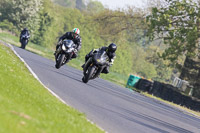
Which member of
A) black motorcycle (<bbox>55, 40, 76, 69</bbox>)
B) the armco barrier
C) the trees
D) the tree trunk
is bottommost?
the armco barrier

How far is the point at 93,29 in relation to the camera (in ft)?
263

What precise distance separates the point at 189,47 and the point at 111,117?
93.4 ft

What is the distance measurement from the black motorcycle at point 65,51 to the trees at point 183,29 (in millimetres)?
20248

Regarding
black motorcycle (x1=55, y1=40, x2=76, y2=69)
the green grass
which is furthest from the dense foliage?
the green grass

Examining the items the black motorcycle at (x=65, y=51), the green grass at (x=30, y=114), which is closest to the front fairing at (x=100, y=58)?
the black motorcycle at (x=65, y=51)

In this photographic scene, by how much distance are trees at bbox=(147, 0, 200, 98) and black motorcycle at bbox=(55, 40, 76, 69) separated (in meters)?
20.2

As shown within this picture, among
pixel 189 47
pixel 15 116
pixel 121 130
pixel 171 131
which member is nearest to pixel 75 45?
pixel 171 131

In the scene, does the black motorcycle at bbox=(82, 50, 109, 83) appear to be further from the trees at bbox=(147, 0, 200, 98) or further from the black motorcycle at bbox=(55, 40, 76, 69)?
the trees at bbox=(147, 0, 200, 98)

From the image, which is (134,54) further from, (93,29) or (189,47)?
(189,47)

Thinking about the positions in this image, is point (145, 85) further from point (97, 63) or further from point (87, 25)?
point (87, 25)

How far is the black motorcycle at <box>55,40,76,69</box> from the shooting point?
17805 mm

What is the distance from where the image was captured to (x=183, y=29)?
38.2 meters

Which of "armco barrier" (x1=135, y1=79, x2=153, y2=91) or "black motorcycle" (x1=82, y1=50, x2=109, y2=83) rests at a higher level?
"black motorcycle" (x1=82, y1=50, x2=109, y2=83)

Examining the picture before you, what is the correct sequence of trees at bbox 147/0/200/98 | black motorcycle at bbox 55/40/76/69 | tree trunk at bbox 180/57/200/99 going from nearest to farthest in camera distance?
black motorcycle at bbox 55/40/76/69, trees at bbox 147/0/200/98, tree trunk at bbox 180/57/200/99
